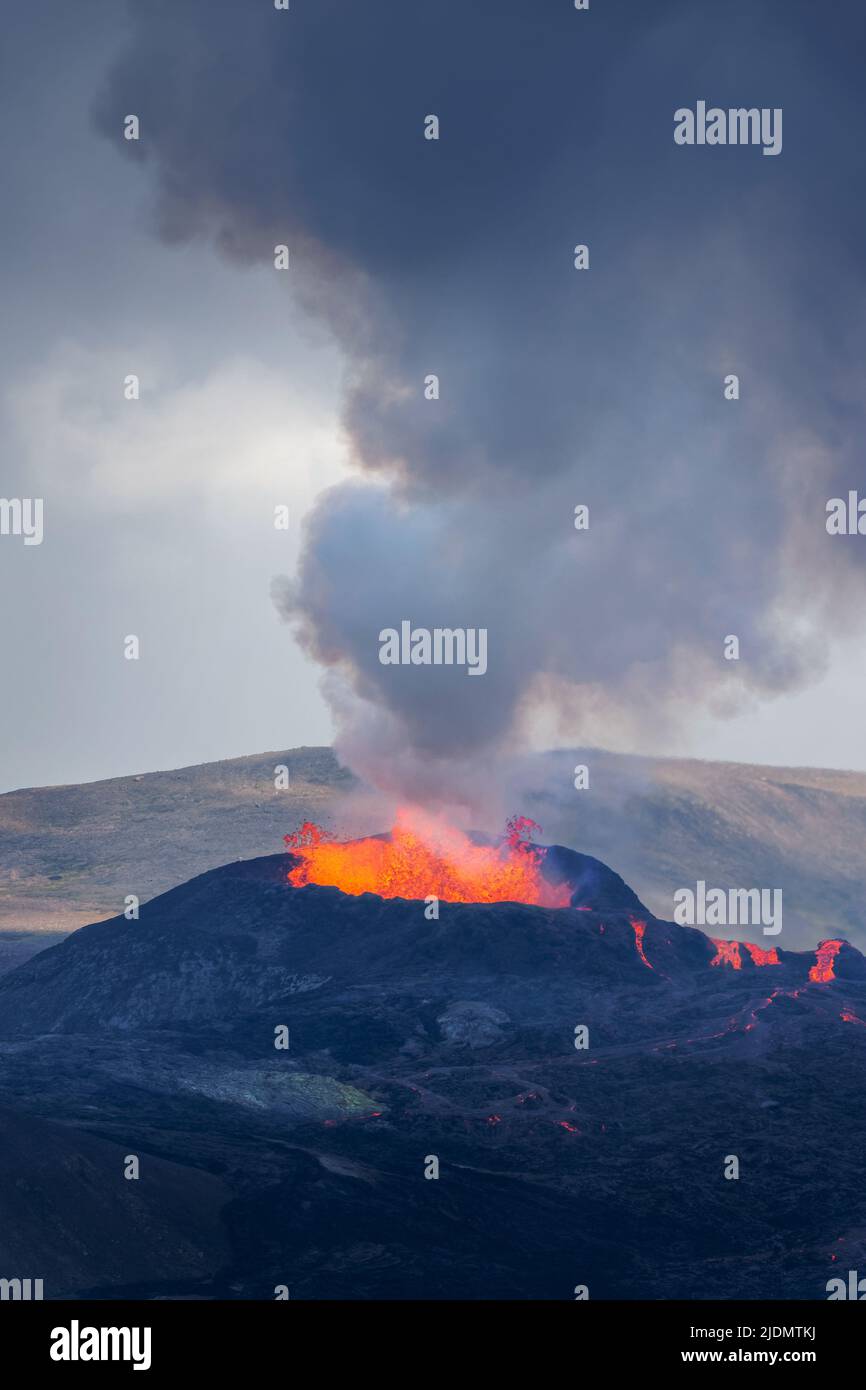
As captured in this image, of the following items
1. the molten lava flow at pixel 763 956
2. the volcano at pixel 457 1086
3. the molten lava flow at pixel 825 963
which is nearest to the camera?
the volcano at pixel 457 1086

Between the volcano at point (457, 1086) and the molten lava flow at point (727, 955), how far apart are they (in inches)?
14.7

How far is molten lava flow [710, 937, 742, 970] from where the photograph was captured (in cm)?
12756

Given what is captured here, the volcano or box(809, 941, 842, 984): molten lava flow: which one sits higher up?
box(809, 941, 842, 984): molten lava flow

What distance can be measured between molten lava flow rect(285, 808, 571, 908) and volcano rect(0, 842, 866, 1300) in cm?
225

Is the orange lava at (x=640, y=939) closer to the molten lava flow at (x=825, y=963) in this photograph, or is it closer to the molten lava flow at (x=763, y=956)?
the molten lava flow at (x=763, y=956)

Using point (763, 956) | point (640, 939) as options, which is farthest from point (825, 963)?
point (640, 939)

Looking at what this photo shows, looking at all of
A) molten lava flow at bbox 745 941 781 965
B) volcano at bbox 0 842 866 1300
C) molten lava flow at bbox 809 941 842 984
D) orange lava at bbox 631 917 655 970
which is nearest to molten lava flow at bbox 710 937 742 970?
volcano at bbox 0 842 866 1300

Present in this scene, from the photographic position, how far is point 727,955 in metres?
130

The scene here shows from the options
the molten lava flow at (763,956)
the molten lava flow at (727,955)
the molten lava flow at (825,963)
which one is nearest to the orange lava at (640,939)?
the molten lava flow at (727,955)

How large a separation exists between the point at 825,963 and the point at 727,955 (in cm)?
787

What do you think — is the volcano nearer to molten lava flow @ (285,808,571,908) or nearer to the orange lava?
the orange lava

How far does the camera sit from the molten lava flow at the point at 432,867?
130 m

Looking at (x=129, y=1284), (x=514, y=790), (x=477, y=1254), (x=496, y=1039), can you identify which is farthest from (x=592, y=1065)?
(x=514, y=790)
